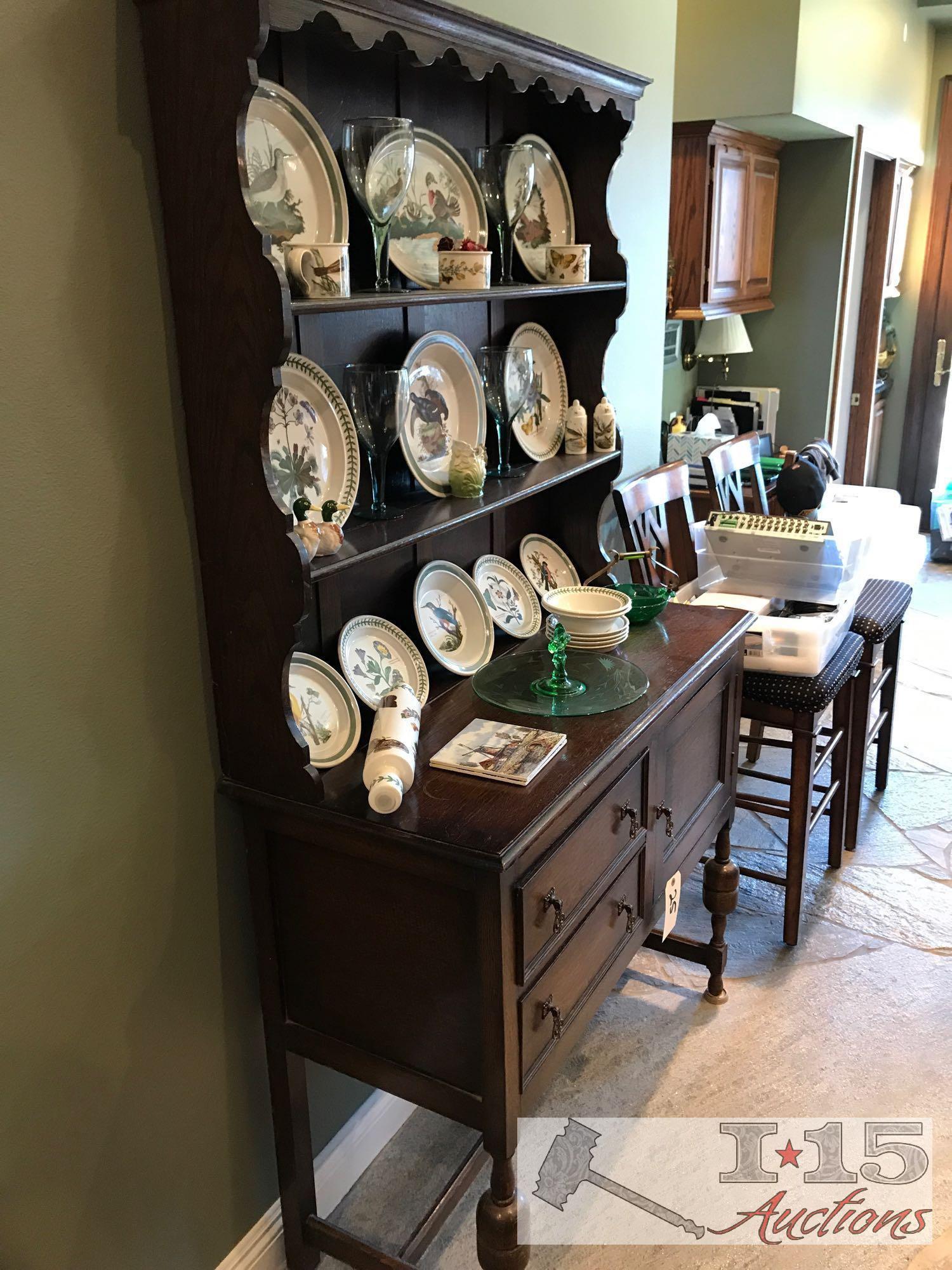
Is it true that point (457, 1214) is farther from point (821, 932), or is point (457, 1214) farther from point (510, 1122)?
point (821, 932)

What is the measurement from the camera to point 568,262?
1.77 metres

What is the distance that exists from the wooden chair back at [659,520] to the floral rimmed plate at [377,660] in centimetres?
82

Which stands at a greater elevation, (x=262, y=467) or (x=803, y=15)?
(x=803, y=15)

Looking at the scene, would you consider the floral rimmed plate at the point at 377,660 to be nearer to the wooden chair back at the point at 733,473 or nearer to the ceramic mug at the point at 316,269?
the ceramic mug at the point at 316,269

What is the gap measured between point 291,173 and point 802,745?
1.63 metres

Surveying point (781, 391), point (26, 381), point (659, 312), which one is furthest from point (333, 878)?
point (781, 391)

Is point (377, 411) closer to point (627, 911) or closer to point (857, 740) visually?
point (627, 911)

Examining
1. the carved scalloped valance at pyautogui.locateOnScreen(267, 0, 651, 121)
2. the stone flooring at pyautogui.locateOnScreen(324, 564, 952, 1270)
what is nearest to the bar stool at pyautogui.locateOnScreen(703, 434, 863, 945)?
the stone flooring at pyautogui.locateOnScreen(324, 564, 952, 1270)

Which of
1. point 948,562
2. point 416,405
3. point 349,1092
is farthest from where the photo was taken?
point 948,562

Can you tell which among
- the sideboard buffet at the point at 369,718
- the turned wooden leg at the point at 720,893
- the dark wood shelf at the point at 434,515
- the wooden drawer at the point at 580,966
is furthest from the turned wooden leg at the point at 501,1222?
the turned wooden leg at the point at 720,893

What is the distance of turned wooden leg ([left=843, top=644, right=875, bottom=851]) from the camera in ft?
8.71

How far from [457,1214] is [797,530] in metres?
1.60

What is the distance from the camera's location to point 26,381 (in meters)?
1.07

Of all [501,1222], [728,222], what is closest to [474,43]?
[501,1222]
